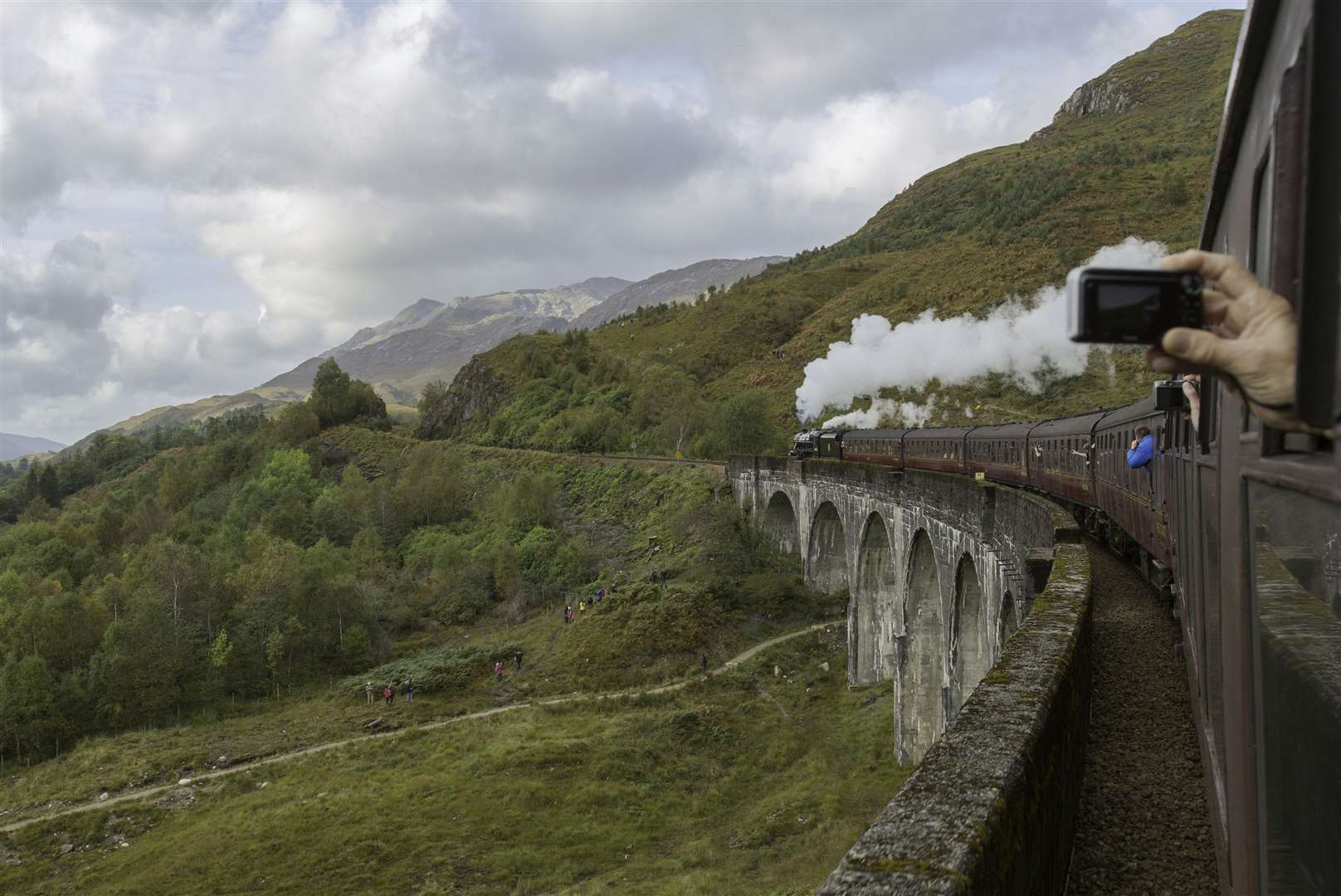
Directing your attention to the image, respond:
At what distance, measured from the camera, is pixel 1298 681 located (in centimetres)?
180

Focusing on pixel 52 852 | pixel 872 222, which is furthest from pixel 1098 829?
pixel 872 222

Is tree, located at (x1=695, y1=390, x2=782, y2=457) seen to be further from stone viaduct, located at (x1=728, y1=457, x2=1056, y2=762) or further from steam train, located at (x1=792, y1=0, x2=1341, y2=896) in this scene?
steam train, located at (x1=792, y1=0, x2=1341, y2=896)

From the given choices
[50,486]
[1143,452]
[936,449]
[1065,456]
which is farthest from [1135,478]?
[50,486]

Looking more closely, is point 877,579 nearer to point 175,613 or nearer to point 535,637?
point 535,637

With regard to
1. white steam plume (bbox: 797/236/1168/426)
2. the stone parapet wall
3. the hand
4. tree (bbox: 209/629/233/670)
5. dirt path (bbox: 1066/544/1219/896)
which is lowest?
tree (bbox: 209/629/233/670)

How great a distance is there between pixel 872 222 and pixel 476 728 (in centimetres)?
13657

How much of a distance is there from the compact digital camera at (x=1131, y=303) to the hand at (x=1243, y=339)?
28mm

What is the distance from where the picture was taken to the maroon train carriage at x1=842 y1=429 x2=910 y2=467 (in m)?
28.9

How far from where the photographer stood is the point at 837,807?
69.7 feet

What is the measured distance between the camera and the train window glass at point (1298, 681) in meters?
1.57

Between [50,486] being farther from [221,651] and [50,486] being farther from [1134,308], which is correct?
[1134,308]

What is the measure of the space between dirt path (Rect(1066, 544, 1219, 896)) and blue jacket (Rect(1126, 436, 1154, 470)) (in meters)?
2.07

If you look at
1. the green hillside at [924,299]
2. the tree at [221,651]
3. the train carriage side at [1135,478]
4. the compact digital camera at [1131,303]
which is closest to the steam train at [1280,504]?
the compact digital camera at [1131,303]

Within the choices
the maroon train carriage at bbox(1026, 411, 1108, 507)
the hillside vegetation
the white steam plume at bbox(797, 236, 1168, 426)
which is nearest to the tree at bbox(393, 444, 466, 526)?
the hillside vegetation
